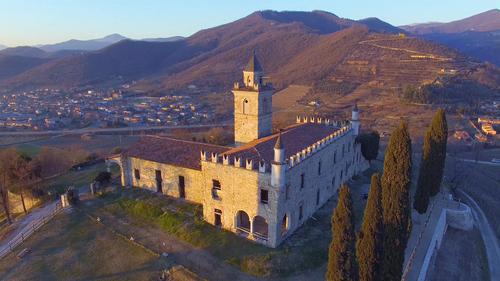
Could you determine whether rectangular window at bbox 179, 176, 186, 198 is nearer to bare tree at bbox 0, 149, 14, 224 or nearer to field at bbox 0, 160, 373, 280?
field at bbox 0, 160, 373, 280

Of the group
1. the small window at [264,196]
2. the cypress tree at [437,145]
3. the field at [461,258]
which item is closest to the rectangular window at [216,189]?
the small window at [264,196]

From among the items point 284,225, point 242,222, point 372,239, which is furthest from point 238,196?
point 372,239

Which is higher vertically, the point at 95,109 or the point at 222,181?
the point at 222,181

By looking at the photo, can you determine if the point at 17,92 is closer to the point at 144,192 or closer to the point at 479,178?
the point at 144,192

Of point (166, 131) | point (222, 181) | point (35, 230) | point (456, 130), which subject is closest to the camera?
point (222, 181)

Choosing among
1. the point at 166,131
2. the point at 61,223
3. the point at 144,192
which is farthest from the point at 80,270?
the point at 166,131

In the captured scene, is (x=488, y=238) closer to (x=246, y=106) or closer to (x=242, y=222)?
(x=242, y=222)

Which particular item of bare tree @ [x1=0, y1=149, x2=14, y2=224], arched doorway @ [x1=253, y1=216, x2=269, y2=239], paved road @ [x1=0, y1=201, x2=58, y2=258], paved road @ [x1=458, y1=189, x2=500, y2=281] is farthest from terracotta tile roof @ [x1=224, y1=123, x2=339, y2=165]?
bare tree @ [x1=0, y1=149, x2=14, y2=224]
